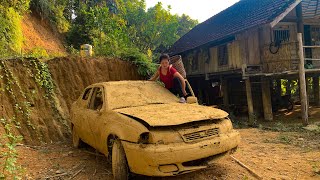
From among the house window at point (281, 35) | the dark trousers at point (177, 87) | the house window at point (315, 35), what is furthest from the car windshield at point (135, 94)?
the house window at point (315, 35)

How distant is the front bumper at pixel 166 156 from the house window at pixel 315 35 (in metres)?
13.3

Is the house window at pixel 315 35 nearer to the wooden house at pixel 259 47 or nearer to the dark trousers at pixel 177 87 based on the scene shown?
the wooden house at pixel 259 47

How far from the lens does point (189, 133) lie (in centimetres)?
398

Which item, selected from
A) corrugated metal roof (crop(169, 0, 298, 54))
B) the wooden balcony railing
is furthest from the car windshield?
corrugated metal roof (crop(169, 0, 298, 54))

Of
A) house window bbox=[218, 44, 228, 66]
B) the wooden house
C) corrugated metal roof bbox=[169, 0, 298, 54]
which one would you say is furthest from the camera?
house window bbox=[218, 44, 228, 66]

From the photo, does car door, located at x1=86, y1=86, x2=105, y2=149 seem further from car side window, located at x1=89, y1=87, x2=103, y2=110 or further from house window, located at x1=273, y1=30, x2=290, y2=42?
house window, located at x1=273, y1=30, x2=290, y2=42

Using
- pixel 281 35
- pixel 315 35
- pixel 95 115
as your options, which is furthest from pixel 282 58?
pixel 95 115

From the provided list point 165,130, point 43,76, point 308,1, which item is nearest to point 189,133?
point 165,130

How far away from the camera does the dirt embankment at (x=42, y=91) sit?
770 cm

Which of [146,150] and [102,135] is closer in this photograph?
[146,150]

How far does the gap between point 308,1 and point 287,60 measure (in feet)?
14.5

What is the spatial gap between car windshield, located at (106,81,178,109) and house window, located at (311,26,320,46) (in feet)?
38.8

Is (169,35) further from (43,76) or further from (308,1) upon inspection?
(43,76)

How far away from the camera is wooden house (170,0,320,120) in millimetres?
11656
